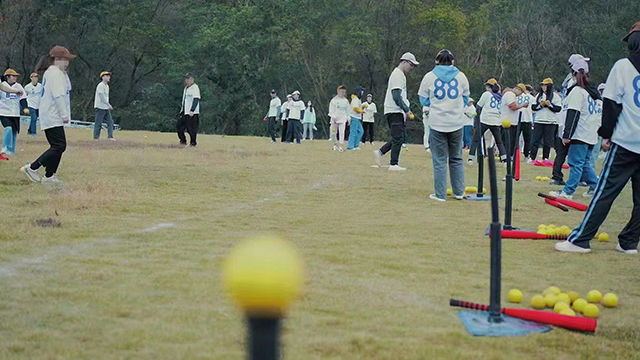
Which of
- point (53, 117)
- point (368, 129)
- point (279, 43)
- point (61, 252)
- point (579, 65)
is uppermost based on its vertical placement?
point (279, 43)

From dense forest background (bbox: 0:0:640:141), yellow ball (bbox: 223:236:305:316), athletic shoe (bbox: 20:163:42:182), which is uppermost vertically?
dense forest background (bbox: 0:0:640:141)

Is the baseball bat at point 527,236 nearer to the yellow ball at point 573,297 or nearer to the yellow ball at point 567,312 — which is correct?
the yellow ball at point 573,297

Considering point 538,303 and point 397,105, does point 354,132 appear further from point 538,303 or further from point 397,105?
point 538,303

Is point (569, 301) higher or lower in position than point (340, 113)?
lower

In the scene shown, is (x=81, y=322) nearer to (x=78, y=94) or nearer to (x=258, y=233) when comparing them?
(x=258, y=233)

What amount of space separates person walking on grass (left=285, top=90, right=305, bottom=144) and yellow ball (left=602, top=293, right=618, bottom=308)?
26823 mm

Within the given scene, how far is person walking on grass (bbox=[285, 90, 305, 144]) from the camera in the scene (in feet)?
106

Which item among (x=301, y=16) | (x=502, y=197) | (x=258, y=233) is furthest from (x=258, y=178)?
(x=301, y=16)

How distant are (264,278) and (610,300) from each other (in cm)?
470

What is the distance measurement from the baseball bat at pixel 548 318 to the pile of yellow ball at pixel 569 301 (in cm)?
21

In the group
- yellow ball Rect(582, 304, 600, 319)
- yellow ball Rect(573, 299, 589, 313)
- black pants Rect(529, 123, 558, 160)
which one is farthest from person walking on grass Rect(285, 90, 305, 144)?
yellow ball Rect(582, 304, 600, 319)

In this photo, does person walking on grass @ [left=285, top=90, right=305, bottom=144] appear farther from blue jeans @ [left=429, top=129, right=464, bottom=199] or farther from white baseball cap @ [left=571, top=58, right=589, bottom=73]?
blue jeans @ [left=429, top=129, right=464, bottom=199]

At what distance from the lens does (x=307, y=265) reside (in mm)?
6676

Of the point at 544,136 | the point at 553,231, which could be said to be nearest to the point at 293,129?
the point at 544,136
